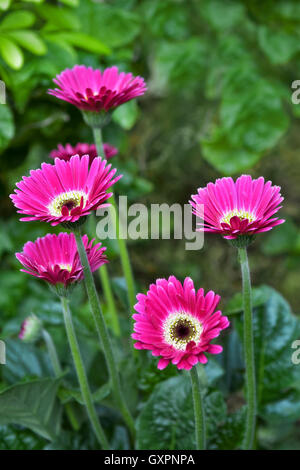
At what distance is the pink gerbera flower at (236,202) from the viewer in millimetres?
487

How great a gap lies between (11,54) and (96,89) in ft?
0.85

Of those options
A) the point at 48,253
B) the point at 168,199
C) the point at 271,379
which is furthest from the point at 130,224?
the point at 48,253

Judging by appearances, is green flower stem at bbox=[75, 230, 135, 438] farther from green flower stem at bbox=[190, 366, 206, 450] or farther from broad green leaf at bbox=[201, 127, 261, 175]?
broad green leaf at bbox=[201, 127, 261, 175]

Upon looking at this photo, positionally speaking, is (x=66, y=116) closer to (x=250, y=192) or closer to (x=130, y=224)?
(x=130, y=224)

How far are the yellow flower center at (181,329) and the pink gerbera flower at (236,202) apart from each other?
0.27 feet

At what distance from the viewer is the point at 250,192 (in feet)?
1.68

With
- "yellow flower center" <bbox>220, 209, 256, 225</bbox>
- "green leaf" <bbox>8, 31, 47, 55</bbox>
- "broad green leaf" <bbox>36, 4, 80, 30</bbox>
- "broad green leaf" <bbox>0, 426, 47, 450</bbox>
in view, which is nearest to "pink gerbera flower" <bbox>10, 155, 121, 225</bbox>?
"yellow flower center" <bbox>220, 209, 256, 225</bbox>

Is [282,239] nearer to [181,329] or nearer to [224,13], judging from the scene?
[224,13]

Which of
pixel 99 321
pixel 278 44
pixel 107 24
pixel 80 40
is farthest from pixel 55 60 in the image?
pixel 99 321

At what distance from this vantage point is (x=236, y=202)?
52 centimetres

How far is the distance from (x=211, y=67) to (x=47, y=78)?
40 cm

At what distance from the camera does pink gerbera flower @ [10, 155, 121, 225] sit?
0.49 m

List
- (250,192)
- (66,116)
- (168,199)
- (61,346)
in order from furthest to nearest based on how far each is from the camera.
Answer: (168,199) → (66,116) → (61,346) → (250,192)

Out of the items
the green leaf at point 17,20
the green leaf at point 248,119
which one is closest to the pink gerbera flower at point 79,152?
the green leaf at point 17,20
